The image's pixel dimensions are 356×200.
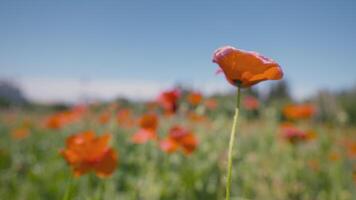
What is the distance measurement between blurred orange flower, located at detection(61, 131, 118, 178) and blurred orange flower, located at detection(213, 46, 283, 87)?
2.37 feet

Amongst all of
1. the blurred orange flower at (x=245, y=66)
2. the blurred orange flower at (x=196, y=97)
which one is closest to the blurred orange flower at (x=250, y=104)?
the blurred orange flower at (x=196, y=97)

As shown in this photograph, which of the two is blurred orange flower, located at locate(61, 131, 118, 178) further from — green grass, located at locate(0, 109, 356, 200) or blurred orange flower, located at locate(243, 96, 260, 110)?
blurred orange flower, located at locate(243, 96, 260, 110)

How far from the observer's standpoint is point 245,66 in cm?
93

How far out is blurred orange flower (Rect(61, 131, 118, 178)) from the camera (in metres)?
1.48

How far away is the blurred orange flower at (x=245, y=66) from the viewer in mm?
906

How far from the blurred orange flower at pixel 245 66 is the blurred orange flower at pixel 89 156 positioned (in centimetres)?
72

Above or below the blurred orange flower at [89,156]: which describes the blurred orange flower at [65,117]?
above

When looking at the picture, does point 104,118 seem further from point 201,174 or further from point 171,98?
point 171,98

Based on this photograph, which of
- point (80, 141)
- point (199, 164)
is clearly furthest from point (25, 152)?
point (80, 141)

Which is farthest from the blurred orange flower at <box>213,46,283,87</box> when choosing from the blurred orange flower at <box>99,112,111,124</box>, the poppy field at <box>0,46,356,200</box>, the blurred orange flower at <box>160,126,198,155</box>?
the blurred orange flower at <box>99,112,111,124</box>

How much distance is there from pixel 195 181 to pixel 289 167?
46.6 inches

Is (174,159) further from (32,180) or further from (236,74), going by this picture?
(236,74)

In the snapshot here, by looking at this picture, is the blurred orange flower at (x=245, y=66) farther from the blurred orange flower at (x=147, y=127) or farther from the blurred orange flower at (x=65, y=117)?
the blurred orange flower at (x=65, y=117)

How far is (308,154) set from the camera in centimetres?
456
